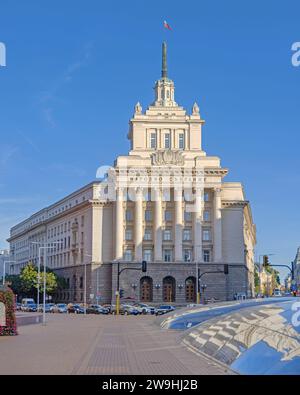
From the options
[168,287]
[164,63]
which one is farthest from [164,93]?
[168,287]

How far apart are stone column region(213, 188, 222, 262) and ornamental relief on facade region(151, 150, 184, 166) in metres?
7.73

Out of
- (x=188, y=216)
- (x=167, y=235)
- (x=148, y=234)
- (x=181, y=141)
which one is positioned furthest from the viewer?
(x=181, y=141)

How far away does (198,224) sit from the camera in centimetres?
10394

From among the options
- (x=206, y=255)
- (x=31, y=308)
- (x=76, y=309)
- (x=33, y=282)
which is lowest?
(x=31, y=308)

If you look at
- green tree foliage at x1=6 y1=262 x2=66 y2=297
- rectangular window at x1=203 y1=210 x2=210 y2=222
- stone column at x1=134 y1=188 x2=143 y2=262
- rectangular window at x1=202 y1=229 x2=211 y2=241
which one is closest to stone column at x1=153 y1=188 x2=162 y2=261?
stone column at x1=134 y1=188 x2=143 y2=262

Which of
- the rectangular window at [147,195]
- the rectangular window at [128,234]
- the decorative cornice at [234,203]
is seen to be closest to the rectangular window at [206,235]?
the decorative cornice at [234,203]

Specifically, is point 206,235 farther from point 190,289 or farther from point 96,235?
point 96,235

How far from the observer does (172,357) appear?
24609mm

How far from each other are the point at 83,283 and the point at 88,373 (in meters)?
90.4

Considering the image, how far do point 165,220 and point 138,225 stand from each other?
477cm

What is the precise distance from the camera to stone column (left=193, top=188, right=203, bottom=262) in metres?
103

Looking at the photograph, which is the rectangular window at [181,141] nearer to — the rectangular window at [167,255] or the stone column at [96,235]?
the stone column at [96,235]

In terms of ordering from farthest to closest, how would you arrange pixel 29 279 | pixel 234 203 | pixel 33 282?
pixel 29 279 < pixel 33 282 < pixel 234 203
